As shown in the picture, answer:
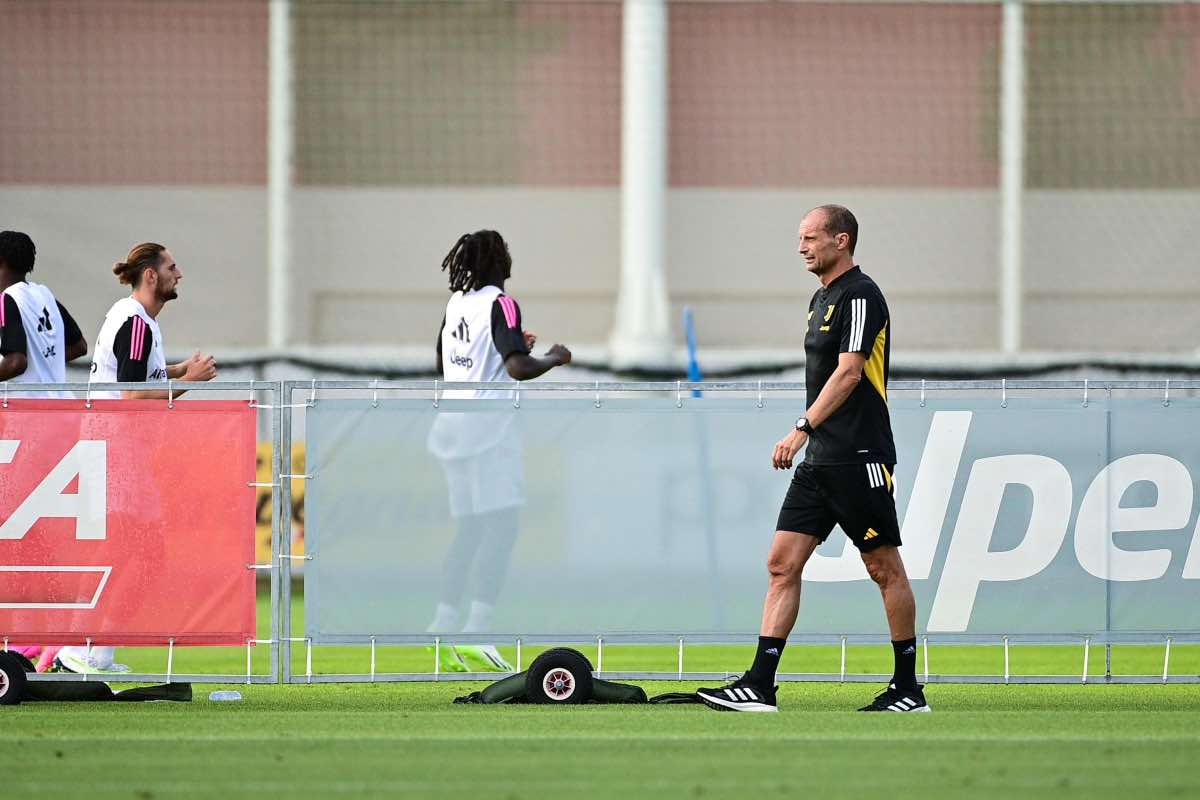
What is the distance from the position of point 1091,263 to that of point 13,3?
13286 millimetres

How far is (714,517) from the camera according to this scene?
7.86m

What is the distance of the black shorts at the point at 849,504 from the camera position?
278 inches

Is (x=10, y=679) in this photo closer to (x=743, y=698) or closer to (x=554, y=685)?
(x=554, y=685)

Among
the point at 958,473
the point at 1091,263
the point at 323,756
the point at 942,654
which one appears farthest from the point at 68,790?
the point at 1091,263

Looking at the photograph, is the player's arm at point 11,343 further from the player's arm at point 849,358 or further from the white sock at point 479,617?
the player's arm at point 849,358

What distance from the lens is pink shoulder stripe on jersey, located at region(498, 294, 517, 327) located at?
822 cm

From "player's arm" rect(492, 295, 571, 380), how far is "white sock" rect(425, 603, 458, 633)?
1038 mm

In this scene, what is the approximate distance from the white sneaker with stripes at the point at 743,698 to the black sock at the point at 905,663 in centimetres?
49

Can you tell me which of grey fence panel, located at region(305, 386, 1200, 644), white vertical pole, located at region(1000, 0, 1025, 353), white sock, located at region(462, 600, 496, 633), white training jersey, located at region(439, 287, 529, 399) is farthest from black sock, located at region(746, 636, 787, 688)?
white vertical pole, located at region(1000, 0, 1025, 353)

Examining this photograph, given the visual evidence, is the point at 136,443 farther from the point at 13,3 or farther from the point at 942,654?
the point at 13,3

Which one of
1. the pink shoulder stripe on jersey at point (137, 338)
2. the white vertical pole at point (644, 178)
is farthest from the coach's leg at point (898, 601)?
the white vertical pole at point (644, 178)

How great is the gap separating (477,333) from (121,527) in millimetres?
1786

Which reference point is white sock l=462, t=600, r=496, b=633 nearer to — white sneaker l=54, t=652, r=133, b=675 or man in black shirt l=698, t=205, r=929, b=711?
man in black shirt l=698, t=205, r=929, b=711

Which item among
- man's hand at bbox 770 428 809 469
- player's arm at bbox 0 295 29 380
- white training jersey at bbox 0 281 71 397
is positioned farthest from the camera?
white training jersey at bbox 0 281 71 397
